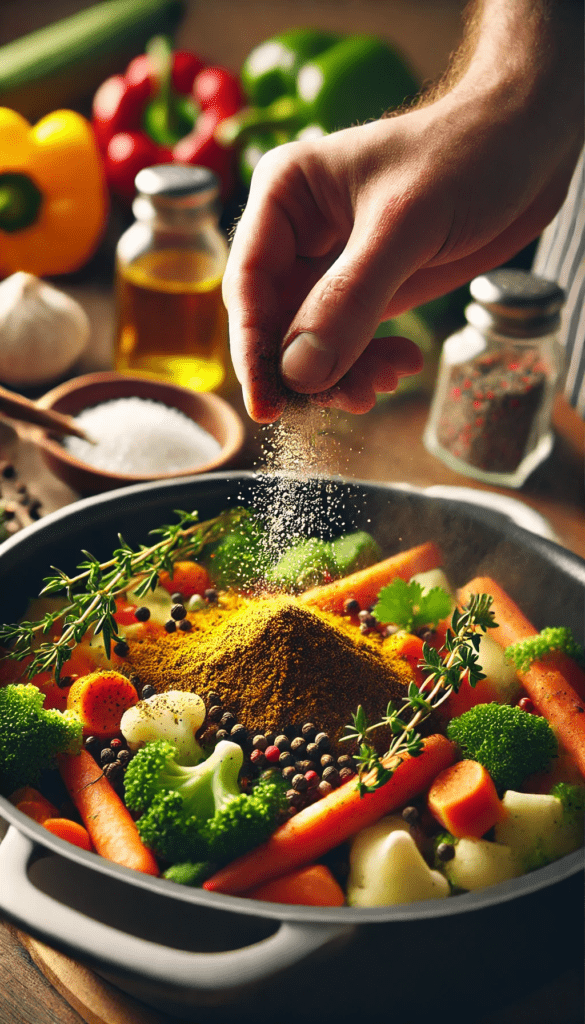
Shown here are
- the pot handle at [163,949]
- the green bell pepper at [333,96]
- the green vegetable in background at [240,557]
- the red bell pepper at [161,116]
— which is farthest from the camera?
the red bell pepper at [161,116]

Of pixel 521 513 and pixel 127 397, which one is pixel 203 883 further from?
pixel 127 397

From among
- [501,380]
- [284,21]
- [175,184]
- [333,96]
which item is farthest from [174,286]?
[284,21]

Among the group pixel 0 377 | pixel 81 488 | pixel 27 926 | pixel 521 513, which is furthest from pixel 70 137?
pixel 27 926

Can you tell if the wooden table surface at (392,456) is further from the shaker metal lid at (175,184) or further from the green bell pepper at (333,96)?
the green bell pepper at (333,96)

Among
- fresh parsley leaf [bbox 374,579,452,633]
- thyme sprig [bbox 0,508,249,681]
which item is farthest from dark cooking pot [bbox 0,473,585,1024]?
fresh parsley leaf [bbox 374,579,452,633]

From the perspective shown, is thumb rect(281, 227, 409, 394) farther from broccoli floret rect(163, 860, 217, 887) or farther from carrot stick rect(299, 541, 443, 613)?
broccoli floret rect(163, 860, 217, 887)

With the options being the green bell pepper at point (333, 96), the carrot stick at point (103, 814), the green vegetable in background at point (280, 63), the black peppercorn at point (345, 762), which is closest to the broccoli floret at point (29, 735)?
the carrot stick at point (103, 814)

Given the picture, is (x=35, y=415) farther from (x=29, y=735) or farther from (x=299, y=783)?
(x=299, y=783)
